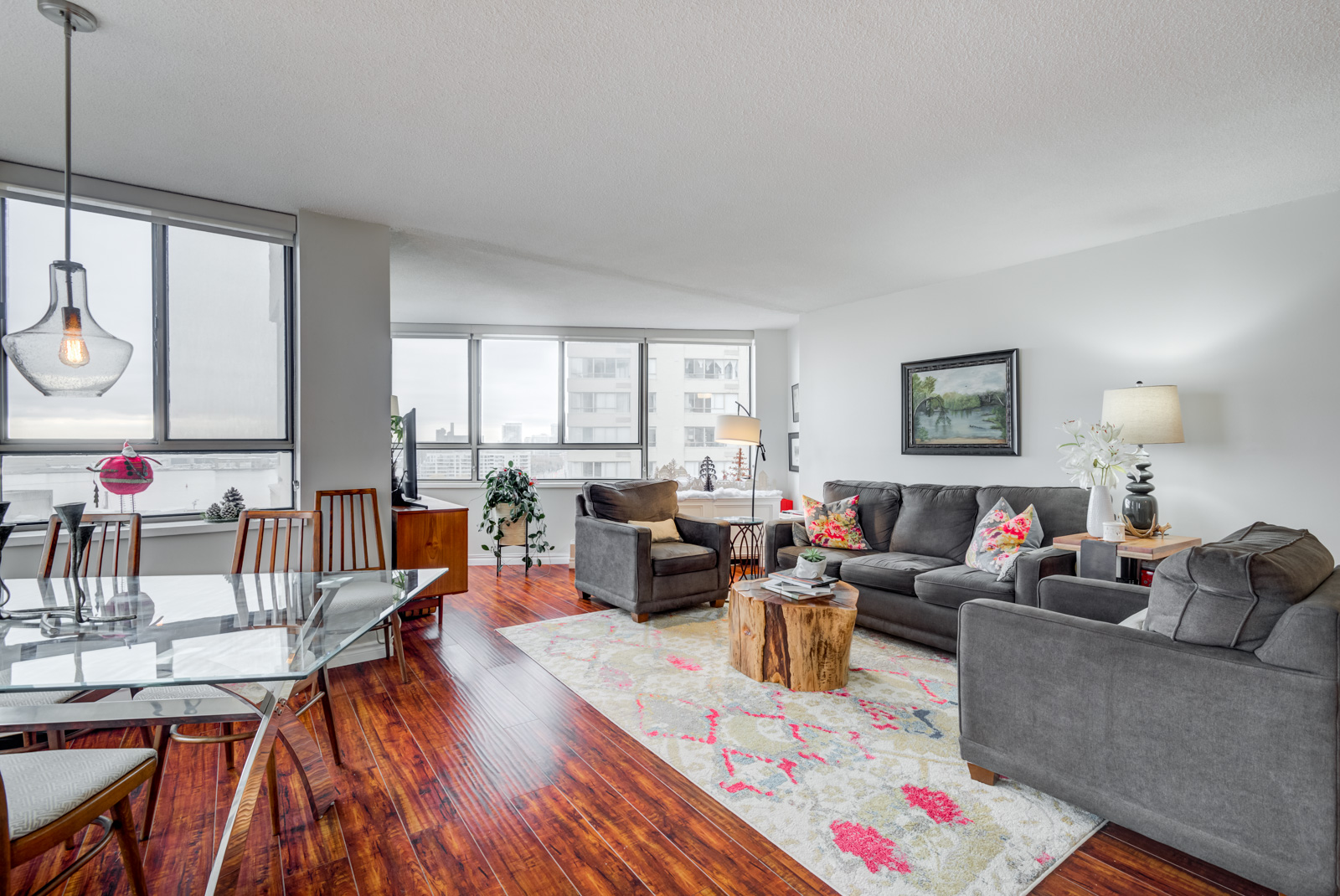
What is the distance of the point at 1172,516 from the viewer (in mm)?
3707

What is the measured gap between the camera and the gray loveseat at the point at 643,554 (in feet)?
14.1

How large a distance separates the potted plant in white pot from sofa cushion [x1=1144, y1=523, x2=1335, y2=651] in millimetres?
1540

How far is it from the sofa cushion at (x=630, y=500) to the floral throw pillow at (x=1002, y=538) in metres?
2.23

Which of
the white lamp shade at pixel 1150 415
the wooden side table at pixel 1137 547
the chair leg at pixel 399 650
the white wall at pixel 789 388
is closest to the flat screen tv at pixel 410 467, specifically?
the chair leg at pixel 399 650

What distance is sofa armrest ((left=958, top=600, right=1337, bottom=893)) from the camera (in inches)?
61.7

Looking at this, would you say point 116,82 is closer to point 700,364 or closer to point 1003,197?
point 1003,197

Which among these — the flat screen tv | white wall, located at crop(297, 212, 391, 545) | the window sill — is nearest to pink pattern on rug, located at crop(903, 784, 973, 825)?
white wall, located at crop(297, 212, 391, 545)

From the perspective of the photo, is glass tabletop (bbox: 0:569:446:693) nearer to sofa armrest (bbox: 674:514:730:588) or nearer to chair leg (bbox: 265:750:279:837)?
chair leg (bbox: 265:750:279:837)

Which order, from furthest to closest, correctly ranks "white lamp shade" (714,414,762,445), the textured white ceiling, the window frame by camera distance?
the window frame, "white lamp shade" (714,414,762,445), the textured white ceiling

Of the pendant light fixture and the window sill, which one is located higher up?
the pendant light fixture

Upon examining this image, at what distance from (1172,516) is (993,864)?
290 cm

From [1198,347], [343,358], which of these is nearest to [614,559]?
[343,358]

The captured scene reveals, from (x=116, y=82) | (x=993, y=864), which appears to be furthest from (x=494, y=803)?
(x=116, y=82)

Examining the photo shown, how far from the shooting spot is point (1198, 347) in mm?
3588
